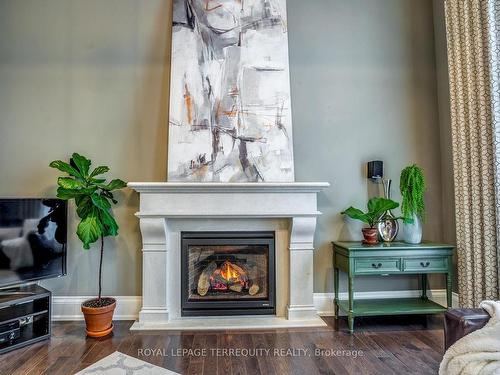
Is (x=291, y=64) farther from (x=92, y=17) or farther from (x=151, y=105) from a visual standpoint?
(x=92, y=17)

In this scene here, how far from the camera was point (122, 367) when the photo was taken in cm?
225

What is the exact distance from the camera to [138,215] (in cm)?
291

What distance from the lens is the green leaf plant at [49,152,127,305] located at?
2.73 meters

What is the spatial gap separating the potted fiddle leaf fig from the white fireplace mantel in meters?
0.26

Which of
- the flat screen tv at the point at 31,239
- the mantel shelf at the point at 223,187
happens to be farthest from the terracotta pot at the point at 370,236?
the flat screen tv at the point at 31,239

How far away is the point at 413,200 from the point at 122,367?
271 centimetres

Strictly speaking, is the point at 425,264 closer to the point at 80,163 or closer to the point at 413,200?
the point at 413,200

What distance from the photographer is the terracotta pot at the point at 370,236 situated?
118 inches

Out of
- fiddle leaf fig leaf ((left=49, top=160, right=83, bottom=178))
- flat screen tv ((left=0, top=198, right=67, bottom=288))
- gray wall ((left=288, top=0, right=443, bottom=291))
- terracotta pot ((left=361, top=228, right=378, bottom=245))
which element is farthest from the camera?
gray wall ((left=288, top=0, right=443, bottom=291))

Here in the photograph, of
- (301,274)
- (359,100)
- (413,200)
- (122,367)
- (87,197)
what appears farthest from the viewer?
(359,100)

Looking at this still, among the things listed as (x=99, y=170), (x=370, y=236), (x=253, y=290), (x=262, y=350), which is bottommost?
(x=262, y=350)

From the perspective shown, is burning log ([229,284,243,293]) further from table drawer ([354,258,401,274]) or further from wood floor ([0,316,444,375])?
table drawer ([354,258,401,274])

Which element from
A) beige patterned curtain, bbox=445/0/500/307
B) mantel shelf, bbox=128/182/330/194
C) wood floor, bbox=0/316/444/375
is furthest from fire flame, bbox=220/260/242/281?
beige patterned curtain, bbox=445/0/500/307

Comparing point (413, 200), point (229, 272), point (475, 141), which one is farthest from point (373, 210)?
point (229, 272)
